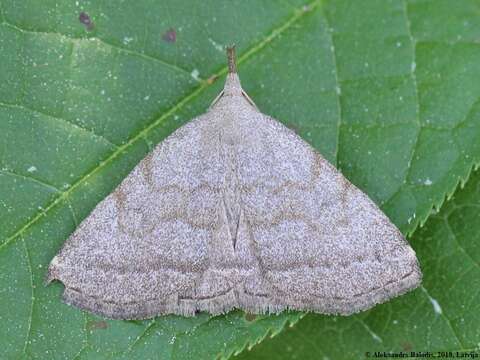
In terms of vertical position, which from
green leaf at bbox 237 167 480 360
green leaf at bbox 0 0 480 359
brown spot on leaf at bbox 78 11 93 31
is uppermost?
brown spot on leaf at bbox 78 11 93 31

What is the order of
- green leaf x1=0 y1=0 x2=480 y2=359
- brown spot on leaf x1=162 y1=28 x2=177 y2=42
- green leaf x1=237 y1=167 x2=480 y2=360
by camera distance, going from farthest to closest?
green leaf x1=237 y1=167 x2=480 y2=360
brown spot on leaf x1=162 y1=28 x2=177 y2=42
green leaf x1=0 y1=0 x2=480 y2=359

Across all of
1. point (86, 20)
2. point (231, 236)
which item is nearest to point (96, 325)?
point (231, 236)

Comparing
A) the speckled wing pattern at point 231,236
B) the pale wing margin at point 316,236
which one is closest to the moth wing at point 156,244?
the speckled wing pattern at point 231,236

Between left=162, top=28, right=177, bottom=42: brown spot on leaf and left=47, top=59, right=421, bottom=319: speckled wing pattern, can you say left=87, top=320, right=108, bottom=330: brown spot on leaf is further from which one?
left=162, top=28, right=177, bottom=42: brown spot on leaf

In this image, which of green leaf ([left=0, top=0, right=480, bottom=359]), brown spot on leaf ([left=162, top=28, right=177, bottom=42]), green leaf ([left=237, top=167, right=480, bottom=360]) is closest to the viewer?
green leaf ([left=0, top=0, right=480, bottom=359])

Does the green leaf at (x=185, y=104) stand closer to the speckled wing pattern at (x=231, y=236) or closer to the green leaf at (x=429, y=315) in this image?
the speckled wing pattern at (x=231, y=236)

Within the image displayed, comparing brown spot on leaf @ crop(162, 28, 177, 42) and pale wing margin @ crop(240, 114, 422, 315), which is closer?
pale wing margin @ crop(240, 114, 422, 315)

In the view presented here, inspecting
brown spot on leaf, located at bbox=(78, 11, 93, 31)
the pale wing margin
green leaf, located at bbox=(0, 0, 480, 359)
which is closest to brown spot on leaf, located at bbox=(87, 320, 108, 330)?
green leaf, located at bbox=(0, 0, 480, 359)

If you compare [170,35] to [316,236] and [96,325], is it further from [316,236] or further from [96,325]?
[96,325]
